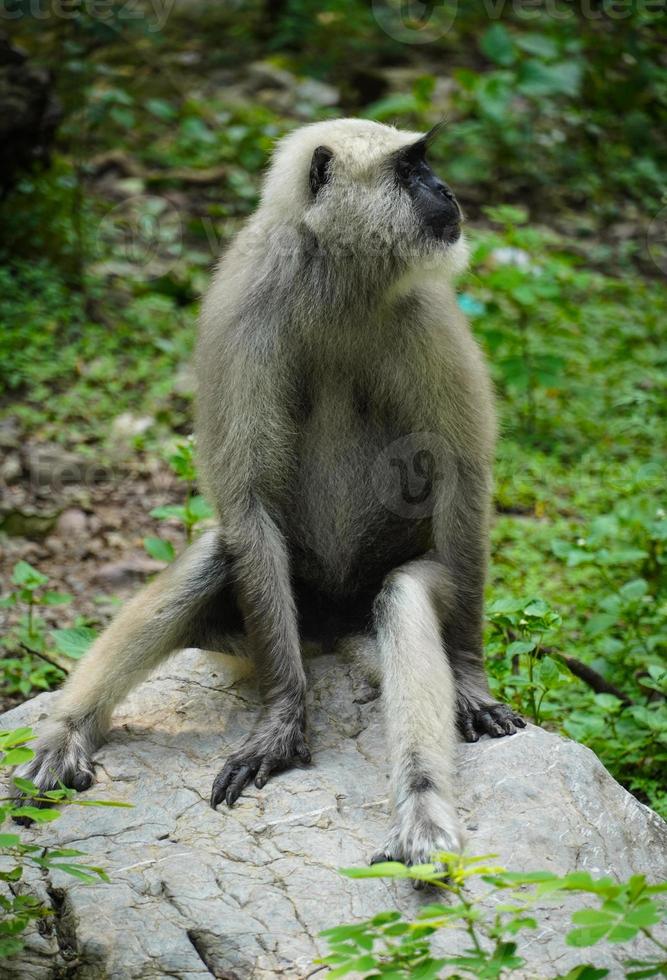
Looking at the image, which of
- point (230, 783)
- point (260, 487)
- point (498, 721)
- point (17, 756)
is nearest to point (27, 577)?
point (260, 487)

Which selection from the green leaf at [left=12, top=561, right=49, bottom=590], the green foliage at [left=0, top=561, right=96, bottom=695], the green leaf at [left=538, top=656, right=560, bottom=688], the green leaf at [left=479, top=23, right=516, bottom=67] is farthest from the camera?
the green leaf at [left=479, top=23, right=516, bottom=67]

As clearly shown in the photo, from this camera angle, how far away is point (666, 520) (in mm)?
5812

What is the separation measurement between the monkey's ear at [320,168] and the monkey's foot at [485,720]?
2011mm

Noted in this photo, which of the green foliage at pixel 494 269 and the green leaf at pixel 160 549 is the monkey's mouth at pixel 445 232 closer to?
the green foliage at pixel 494 269

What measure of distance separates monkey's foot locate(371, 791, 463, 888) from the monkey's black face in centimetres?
211

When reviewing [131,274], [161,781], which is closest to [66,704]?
[161,781]

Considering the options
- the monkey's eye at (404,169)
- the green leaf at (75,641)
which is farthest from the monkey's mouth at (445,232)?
the green leaf at (75,641)

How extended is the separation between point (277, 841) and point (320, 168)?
2.46 meters

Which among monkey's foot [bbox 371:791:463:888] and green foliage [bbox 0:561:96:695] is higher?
monkey's foot [bbox 371:791:463:888]

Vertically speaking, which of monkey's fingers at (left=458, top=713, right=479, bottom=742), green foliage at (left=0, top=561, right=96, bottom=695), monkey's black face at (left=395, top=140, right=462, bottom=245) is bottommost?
green foliage at (left=0, top=561, right=96, bottom=695)

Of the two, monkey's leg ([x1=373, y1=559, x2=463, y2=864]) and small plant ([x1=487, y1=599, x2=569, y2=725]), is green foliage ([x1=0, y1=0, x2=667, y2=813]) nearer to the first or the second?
small plant ([x1=487, y1=599, x2=569, y2=725])

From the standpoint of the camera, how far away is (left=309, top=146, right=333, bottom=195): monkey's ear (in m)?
4.46

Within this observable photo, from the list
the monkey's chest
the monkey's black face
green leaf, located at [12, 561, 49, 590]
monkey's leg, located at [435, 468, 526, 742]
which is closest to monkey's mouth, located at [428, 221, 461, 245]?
the monkey's black face

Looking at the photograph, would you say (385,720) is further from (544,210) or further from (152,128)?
(152,128)
